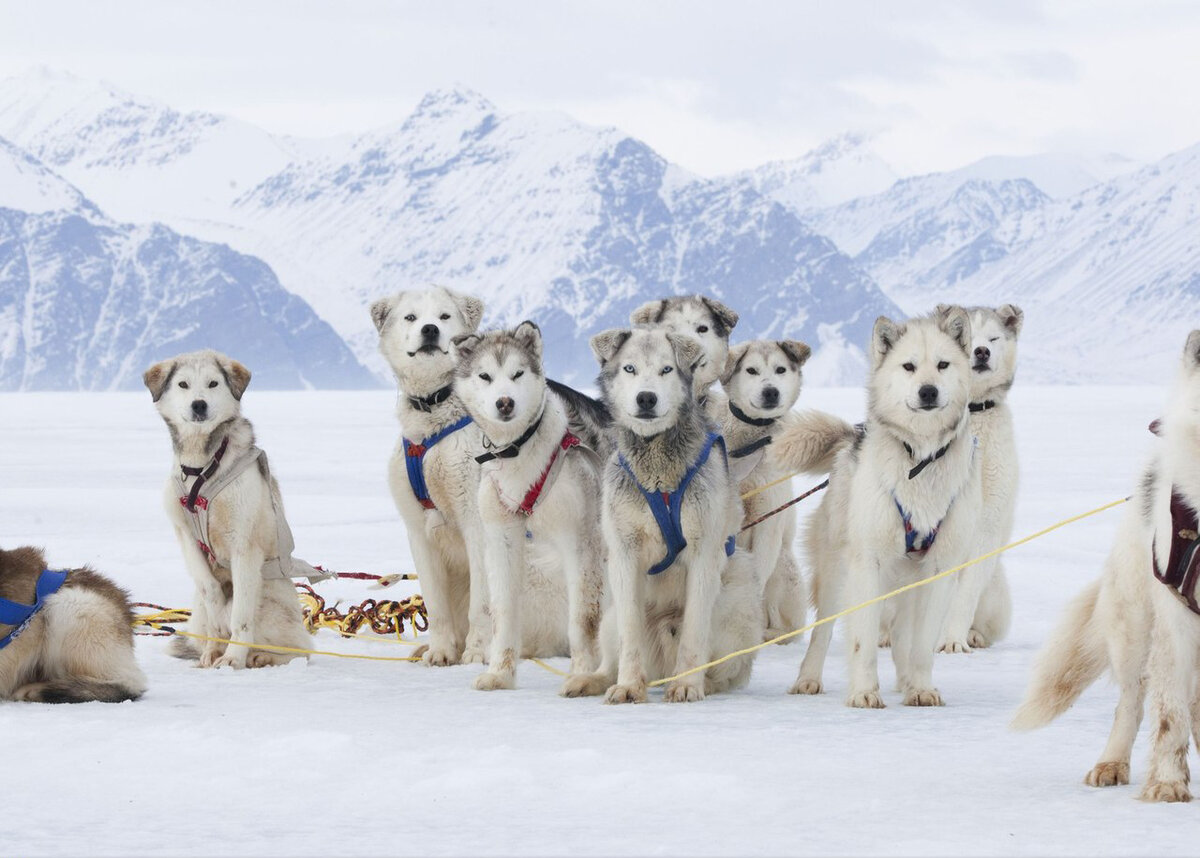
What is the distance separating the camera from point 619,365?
6.40 m

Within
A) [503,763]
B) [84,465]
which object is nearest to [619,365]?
[503,763]

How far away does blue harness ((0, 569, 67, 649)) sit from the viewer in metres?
5.86

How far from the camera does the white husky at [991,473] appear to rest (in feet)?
26.1

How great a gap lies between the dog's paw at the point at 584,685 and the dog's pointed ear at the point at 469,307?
7.43ft

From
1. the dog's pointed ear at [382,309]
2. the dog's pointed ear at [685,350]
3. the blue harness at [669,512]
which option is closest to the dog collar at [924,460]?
the blue harness at [669,512]

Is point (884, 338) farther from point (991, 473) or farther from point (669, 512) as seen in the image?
point (991, 473)

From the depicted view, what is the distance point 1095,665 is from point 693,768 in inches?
52.9

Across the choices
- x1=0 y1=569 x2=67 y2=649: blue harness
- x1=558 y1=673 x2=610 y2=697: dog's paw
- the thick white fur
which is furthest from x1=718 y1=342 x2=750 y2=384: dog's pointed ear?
x1=0 y1=569 x2=67 y2=649: blue harness

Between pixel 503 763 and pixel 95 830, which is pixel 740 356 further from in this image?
pixel 95 830

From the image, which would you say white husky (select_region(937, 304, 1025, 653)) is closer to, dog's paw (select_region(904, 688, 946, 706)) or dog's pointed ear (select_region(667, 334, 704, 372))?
dog's paw (select_region(904, 688, 946, 706))

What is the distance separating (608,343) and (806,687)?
1.80 metres

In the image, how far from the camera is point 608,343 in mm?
6496

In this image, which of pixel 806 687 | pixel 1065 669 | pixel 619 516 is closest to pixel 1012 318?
pixel 806 687

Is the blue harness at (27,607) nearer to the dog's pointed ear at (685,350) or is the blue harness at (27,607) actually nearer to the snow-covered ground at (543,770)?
the snow-covered ground at (543,770)
